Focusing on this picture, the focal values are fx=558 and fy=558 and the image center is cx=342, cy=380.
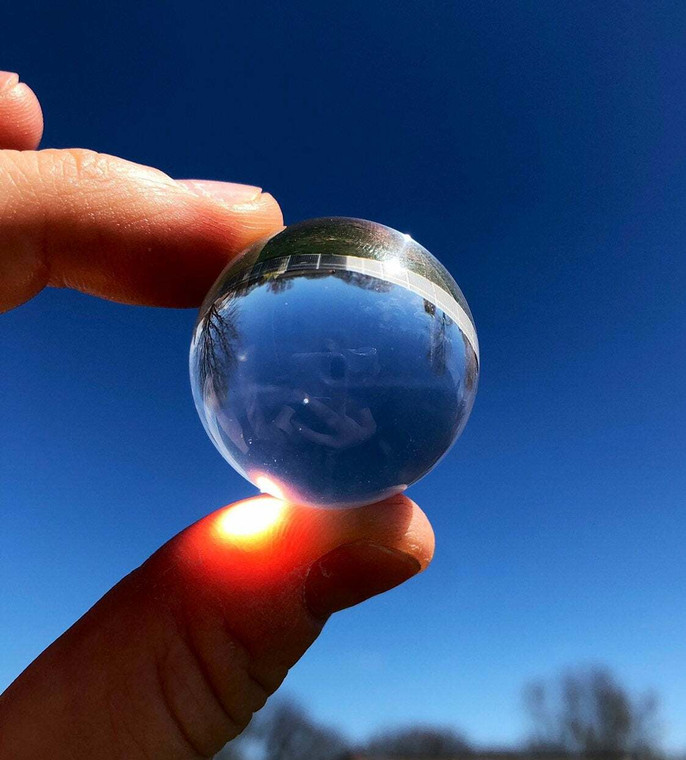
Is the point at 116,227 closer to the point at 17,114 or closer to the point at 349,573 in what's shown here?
the point at 17,114

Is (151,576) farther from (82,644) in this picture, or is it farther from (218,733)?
(218,733)

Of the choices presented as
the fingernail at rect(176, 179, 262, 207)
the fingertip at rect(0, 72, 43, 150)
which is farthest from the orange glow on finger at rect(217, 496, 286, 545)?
the fingertip at rect(0, 72, 43, 150)

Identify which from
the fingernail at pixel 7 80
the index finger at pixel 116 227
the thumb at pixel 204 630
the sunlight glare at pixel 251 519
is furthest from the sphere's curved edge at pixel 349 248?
the fingernail at pixel 7 80

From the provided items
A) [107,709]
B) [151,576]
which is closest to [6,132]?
[151,576]

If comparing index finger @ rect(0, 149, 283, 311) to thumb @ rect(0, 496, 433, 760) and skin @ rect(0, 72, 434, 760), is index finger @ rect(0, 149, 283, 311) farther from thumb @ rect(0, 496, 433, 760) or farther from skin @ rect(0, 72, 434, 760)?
thumb @ rect(0, 496, 433, 760)

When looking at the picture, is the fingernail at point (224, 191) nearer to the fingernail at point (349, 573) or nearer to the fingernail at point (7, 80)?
the fingernail at point (7, 80)

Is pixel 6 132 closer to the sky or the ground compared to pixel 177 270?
closer to the sky

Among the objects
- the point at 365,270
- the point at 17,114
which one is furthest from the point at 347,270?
the point at 17,114
